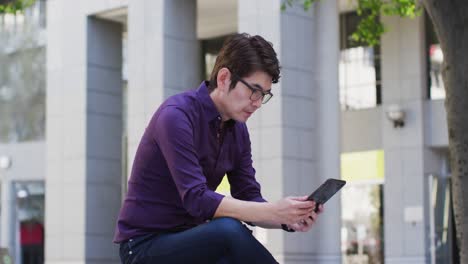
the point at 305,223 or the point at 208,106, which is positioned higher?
the point at 208,106

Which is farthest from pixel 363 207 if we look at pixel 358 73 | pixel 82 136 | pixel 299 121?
pixel 82 136

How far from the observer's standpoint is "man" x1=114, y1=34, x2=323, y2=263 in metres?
3.30

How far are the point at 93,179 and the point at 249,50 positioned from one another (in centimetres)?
1840

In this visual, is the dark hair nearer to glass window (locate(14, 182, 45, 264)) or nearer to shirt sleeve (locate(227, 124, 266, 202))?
shirt sleeve (locate(227, 124, 266, 202))

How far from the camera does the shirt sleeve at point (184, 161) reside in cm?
337

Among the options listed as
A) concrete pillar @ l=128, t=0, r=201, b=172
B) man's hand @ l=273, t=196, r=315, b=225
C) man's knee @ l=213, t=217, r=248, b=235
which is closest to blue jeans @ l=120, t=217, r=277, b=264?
man's knee @ l=213, t=217, r=248, b=235

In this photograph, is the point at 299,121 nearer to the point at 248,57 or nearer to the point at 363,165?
the point at 363,165

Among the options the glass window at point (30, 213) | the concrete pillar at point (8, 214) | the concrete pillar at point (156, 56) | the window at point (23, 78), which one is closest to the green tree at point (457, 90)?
the concrete pillar at point (156, 56)

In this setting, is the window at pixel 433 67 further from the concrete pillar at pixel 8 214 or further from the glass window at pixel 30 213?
the concrete pillar at pixel 8 214

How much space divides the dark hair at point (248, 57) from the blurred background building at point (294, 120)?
46.1 ft

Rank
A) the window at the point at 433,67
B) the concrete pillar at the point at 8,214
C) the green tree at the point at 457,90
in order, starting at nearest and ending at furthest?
the green tree at the point at 457,90 → the window at the point at 433,67 → the concrete pillar at the point at 8,214

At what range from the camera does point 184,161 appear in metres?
3.46

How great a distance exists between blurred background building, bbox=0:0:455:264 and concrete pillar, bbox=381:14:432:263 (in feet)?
0.08

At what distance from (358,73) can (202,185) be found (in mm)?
18660
